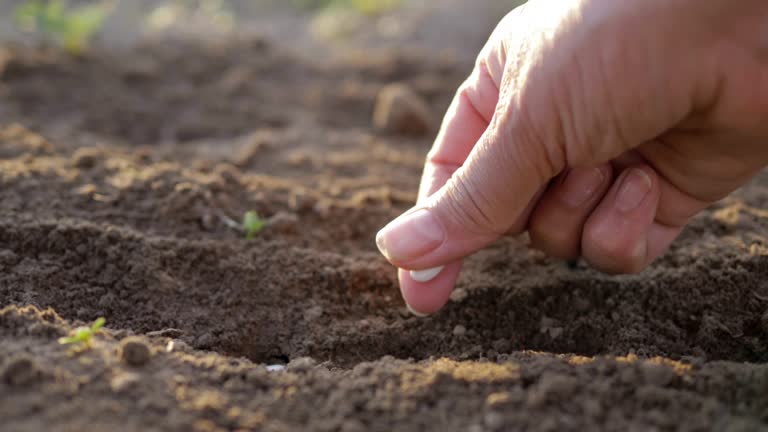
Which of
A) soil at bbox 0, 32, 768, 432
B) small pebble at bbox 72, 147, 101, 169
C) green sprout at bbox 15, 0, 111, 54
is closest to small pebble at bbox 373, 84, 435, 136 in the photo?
soil at bbox 0, 32, 768, 432

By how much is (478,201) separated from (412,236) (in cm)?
22

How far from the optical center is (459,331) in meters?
2.14

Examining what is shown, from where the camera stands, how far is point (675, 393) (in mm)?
1556

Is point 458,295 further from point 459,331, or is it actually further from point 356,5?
point 356,5

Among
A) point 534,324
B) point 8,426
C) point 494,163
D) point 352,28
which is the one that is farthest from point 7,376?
point 352,28

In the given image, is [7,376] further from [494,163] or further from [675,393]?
[675,393]

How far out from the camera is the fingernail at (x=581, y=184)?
7.01 ft

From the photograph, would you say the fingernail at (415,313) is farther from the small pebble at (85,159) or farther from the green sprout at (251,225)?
the small pebble at (85,159)

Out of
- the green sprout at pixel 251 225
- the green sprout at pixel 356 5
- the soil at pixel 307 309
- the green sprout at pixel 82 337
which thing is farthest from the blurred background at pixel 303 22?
the green sprout at pixel 82 337

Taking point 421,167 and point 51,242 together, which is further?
point 421,167

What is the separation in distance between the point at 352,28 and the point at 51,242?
4.31 metres

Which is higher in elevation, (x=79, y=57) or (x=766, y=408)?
(x=79, y=57)

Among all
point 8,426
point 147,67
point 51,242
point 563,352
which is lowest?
point 563,352

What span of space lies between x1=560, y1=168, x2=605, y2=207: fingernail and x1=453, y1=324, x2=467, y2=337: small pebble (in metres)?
0.53
